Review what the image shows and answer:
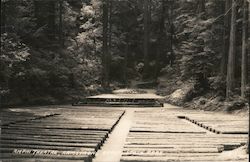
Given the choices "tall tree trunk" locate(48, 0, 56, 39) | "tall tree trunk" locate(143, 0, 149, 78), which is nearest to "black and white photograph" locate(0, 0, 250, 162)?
"tall tree trunk" locate(48, 0, 56, 39)

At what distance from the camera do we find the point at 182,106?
2706 cm

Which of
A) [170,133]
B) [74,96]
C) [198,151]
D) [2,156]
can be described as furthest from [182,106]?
[2,156]

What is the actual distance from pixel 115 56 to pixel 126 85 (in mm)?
3807

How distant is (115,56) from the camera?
45.5 meters

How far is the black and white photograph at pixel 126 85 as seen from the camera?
388 inches

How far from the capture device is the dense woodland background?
22562 mm

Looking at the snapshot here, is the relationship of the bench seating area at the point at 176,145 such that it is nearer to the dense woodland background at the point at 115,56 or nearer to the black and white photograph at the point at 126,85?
the black and white photograph at the point at 126,85

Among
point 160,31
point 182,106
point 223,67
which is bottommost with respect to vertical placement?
point 182,106

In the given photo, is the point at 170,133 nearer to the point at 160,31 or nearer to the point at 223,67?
the point at 223,67

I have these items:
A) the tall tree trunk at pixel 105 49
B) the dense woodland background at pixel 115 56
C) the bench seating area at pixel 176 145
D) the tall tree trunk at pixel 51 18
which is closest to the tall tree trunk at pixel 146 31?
the dense woodland background at pixel 115 56

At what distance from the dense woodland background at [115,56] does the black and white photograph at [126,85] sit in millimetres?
91

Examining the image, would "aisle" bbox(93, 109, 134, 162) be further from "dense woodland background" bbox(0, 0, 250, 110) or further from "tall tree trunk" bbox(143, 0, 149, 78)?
"tall tree trunk" bbox(143, 0, 149, 78)

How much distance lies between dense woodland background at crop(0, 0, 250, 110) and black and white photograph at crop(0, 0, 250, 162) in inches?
3.6

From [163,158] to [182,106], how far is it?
1893cm
